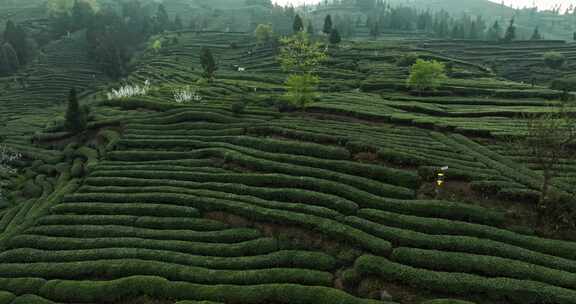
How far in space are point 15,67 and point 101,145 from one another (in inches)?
4008

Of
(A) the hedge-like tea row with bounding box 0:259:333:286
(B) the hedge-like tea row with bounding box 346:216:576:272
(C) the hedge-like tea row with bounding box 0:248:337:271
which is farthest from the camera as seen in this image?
(C) the hedge-like tea row with bounding box 0:248:337:271

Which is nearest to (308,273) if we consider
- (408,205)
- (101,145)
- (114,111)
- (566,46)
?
(408,205)

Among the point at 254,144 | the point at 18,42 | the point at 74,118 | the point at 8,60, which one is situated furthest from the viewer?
the point at 18,42

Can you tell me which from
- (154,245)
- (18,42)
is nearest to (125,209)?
(154,245)

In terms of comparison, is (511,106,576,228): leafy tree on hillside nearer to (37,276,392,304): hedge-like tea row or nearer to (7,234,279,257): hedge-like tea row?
(37,276,392,304): hedge-like tea row

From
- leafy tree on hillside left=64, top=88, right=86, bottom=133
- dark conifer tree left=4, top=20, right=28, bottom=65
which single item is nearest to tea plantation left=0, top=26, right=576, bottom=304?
leafy tree on hillside left=64, top=88, right=86, bottom=133

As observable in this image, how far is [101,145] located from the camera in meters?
55.6

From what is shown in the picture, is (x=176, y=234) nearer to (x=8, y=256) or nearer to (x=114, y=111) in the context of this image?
(x=8, y=256)

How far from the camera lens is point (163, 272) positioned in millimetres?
27219

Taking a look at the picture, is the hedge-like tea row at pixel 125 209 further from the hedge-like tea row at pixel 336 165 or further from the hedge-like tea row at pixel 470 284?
the hedge-like tea row at pixel 470 284

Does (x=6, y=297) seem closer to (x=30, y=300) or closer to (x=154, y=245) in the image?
(x=30, y=300)

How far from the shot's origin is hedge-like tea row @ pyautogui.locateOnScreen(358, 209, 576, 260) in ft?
84.5

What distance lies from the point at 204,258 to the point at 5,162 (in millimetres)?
46694

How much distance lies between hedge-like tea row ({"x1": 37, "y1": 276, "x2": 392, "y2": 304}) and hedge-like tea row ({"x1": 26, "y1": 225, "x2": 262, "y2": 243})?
17.9 ft
